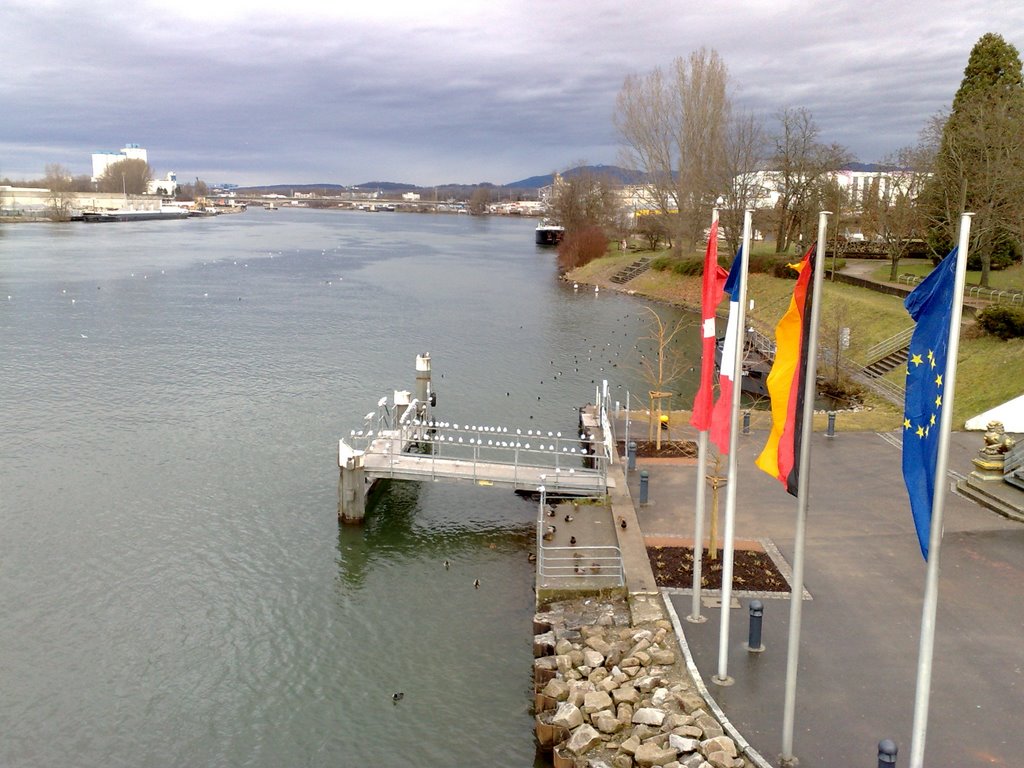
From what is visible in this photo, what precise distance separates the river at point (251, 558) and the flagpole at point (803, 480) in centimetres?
520

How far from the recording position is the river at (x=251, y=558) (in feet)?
51.6

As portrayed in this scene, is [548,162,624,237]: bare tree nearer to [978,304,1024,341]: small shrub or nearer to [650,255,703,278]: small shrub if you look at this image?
[650,255,703,278]: small shrub

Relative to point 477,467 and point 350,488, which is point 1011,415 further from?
point 350,488

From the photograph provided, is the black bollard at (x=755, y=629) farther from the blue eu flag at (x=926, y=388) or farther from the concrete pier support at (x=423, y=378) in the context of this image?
the concrete pier support at (x=423, y=378)

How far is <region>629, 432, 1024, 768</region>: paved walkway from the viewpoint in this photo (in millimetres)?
12867

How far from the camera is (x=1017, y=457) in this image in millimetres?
22906

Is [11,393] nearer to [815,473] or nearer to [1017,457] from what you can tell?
[815,473]

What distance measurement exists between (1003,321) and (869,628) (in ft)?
81.1

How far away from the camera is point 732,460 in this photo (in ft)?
45.3

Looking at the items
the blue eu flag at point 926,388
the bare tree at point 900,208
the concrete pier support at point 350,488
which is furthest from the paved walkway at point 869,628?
the bare tree at point 900,208

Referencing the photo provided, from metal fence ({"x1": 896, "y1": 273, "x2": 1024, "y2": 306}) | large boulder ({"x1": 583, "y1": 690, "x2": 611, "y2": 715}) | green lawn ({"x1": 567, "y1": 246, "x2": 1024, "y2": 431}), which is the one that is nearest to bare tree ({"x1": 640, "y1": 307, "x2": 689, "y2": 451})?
green lawn ({"x1": 567, "y1": 246, "x2": 1024, "y2": 431})

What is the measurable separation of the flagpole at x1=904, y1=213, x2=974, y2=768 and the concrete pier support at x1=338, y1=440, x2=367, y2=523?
54.4 feet

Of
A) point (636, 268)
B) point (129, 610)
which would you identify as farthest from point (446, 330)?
point (129, 610)

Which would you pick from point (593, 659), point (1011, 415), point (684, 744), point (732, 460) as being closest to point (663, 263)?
point (1011, 415)
